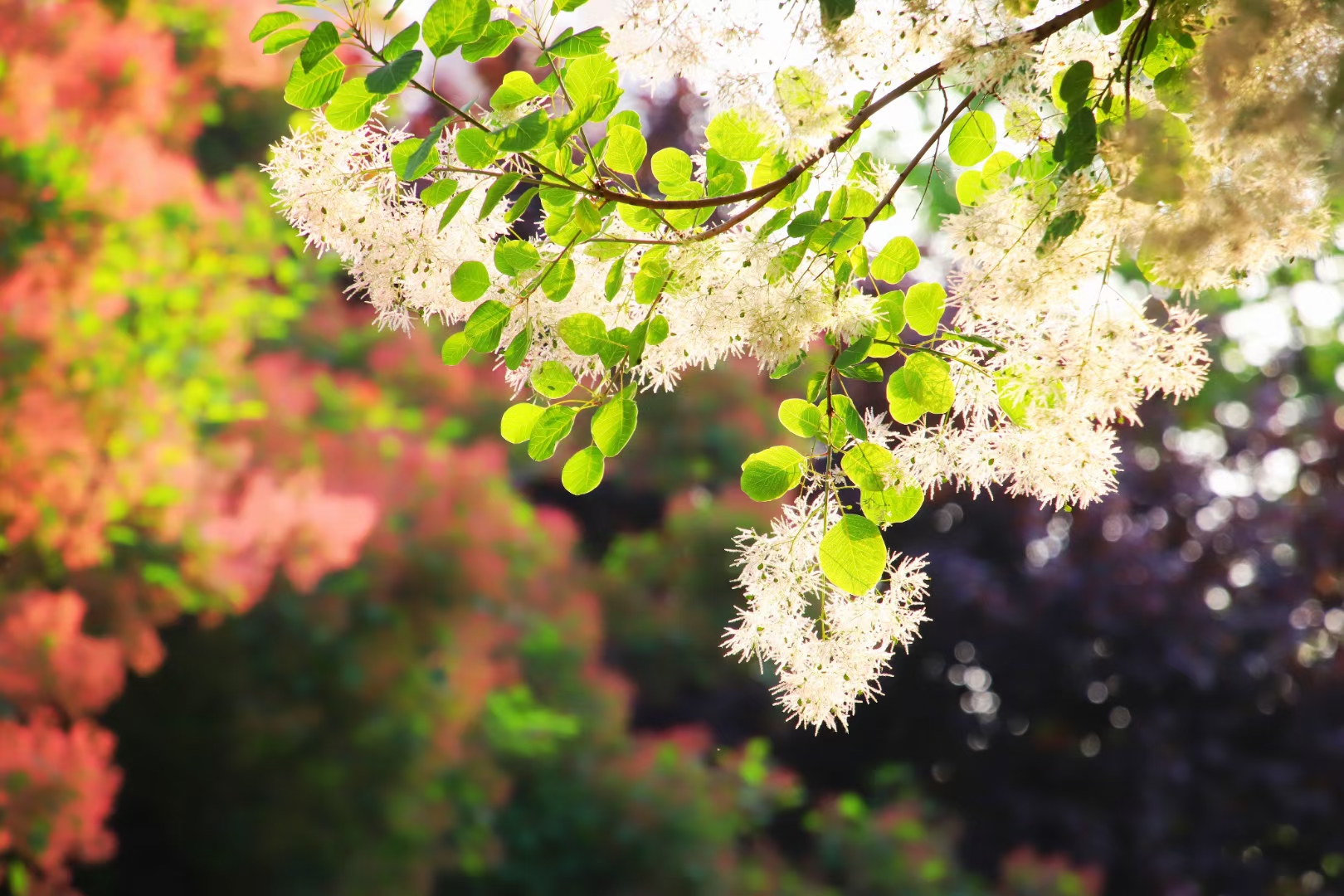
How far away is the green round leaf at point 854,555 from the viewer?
0.99 meters

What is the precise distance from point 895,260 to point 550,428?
14.0 inches

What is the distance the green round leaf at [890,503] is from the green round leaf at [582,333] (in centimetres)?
27

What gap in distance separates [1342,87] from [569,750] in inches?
159

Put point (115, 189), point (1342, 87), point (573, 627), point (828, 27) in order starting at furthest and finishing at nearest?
point (573, 627) → point (115, 189) → point (828, 27) → point (1342, 87)

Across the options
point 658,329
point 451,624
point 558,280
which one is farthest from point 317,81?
point 451,624

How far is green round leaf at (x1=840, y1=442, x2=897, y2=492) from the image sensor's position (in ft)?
3.34

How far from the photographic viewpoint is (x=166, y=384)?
148 inches

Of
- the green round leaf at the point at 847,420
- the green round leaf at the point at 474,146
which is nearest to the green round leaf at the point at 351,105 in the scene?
the green round leaf at the point at 474,146

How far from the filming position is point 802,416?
40.9 inches

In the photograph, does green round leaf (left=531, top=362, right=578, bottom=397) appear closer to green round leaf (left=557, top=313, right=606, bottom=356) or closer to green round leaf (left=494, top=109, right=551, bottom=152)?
green round leaf (left=557, top=313, right=606, bottom=356)

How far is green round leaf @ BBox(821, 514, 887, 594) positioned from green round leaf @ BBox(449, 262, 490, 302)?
1.19 ft

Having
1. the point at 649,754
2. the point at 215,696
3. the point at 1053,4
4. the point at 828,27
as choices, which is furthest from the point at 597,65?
the point at 649,754

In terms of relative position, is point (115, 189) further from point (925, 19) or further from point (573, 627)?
point (925, 19)

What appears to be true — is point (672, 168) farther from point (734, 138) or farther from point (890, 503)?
point (890, 503)
